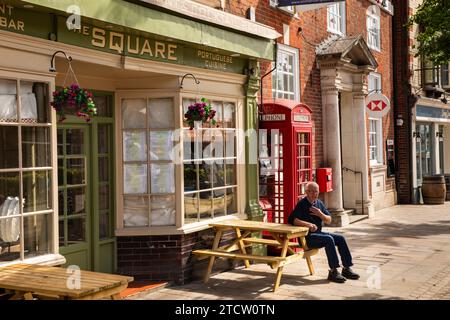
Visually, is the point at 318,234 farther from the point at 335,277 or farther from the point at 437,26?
the point at 437,26

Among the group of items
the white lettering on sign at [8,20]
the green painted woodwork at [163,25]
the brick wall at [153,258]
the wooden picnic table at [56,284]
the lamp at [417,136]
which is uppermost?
the green painted woodwork at [163,25]

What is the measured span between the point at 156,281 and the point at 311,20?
7181 mm

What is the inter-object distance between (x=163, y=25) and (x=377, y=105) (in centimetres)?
789

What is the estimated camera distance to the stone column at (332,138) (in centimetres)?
1267

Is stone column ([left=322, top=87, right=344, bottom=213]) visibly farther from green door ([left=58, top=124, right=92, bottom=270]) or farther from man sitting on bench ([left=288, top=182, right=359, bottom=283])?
green door ([left=58, top=124, right=92, bottom=270])

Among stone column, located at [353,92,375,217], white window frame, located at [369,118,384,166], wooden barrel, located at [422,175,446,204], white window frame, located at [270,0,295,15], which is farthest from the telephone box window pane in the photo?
wooden barrel, located at [422,175,446,204]

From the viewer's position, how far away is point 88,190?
7.23 m

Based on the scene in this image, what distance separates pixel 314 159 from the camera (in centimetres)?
1236

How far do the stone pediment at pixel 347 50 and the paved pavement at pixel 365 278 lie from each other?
386cm

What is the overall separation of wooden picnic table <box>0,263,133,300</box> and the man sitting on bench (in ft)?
11.6

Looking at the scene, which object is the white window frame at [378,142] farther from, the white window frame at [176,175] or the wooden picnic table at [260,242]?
the white window frame at [176,175]

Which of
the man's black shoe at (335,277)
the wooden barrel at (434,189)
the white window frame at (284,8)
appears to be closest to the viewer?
the man's black shoe at (335,277)

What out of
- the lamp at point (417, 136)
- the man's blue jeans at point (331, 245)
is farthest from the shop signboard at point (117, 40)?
the lamp at point (417, 136)

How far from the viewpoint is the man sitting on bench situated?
779 centimetres
